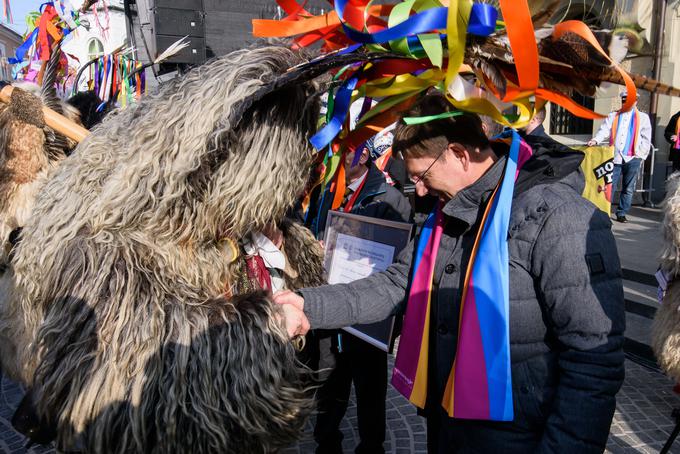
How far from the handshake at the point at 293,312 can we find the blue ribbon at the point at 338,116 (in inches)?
21.3

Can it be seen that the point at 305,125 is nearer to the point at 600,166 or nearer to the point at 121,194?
the point at 121,194

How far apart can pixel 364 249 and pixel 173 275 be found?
1.06 metres

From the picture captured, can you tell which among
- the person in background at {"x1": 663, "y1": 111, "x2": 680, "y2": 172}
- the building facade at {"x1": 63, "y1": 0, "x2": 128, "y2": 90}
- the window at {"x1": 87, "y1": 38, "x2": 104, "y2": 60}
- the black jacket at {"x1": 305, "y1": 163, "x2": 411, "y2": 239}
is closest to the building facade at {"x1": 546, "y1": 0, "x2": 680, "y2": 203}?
the person in background at {"x1": 663, "y1": 111, "x2": 680, "y2": 172}

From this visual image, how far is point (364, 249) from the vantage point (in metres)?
2.33

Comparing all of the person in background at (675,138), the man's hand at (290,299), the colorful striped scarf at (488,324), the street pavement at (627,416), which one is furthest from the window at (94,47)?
the colorful striped scarf at (488,324)

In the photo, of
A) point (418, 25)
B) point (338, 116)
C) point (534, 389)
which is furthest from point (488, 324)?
point (418, 25)

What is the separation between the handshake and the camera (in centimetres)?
163

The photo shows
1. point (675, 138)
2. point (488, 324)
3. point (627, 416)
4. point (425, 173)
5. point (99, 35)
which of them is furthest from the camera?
point (99, 35)

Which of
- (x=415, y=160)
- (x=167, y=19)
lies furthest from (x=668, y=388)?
(x=167, y=19)

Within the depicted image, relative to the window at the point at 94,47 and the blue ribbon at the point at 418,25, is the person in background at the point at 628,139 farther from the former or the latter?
the window at the point at 94,47

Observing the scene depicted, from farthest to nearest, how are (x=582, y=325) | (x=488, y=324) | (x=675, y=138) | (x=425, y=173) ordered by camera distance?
(x=675, y=138)
(x=425, y=173)
(x=488, y=324)
(x=582, y=325)

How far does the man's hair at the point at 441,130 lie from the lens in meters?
1.69

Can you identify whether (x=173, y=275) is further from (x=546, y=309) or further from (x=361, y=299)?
(x=546, y=309)

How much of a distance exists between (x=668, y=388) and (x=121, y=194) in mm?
4041
